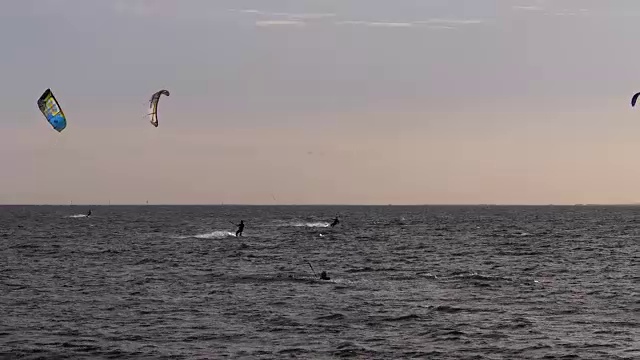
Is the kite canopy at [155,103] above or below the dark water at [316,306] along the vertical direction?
above

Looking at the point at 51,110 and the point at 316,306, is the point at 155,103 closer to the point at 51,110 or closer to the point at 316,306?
the point at 51,110

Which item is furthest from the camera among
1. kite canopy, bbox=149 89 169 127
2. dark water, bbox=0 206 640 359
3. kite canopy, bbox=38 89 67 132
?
kite canopy, bbox=149 89 169 127

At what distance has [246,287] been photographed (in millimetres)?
44688

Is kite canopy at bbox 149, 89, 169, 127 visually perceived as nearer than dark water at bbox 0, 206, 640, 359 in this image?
No

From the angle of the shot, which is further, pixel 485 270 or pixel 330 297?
pixel 485 270

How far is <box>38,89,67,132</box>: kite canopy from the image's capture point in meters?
36.4

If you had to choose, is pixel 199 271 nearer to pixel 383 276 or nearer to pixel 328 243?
pixel 383 276

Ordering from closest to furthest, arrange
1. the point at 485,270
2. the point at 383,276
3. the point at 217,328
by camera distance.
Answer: the point at 217,328, the point at 383,276, the point at 485,270

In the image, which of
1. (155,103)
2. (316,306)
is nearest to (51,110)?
(155,103)

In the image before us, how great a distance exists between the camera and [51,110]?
36625 millimetres

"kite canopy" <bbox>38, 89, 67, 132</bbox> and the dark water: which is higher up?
"kite canopy" <bbox>38, 89, 67, 132</bbox>

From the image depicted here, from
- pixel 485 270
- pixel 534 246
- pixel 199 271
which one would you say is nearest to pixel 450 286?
pixel 485 270

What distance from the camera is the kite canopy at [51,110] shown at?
36375mm

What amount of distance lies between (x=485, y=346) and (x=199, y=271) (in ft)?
89.6
